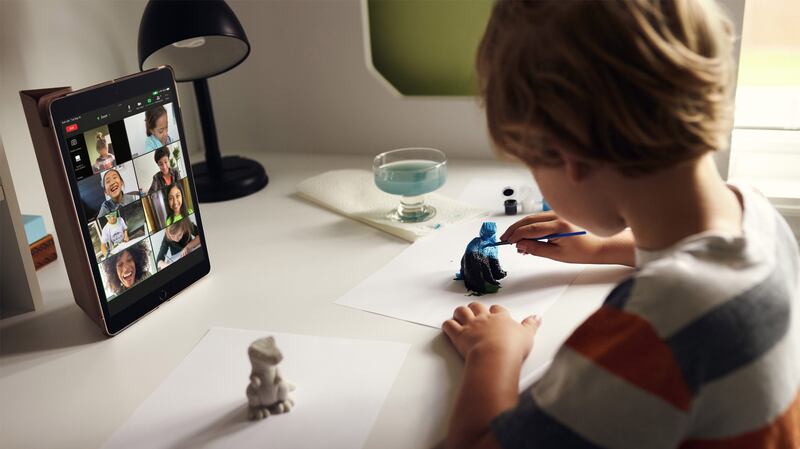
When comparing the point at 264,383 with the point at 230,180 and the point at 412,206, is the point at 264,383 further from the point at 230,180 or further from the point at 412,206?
the point at 230,180

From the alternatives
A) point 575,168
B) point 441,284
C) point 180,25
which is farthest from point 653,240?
point 180,25

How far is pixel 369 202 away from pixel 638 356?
2.25 feet

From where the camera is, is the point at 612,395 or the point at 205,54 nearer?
the point at 612,395

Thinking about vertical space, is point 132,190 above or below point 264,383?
above

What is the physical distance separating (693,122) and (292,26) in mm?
959

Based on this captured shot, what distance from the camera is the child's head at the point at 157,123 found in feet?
2.93

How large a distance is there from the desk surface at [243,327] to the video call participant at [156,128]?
0.19 m

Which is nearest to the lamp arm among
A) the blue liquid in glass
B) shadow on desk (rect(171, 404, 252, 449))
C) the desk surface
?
the desk surface

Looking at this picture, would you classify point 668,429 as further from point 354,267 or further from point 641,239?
point 354,267

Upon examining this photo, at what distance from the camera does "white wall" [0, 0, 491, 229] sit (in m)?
1.21

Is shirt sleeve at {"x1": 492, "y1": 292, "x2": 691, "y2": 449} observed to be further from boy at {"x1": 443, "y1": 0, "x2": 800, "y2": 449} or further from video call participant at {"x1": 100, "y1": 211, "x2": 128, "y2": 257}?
video call participant at {"x1": 100, "y1": 211, "x2": 128, "y2": 257}

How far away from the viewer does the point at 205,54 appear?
125cm

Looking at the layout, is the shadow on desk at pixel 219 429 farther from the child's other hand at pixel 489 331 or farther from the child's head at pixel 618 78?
the child's head at pixel 618 78

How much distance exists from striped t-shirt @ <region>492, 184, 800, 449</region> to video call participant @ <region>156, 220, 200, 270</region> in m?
0.52
